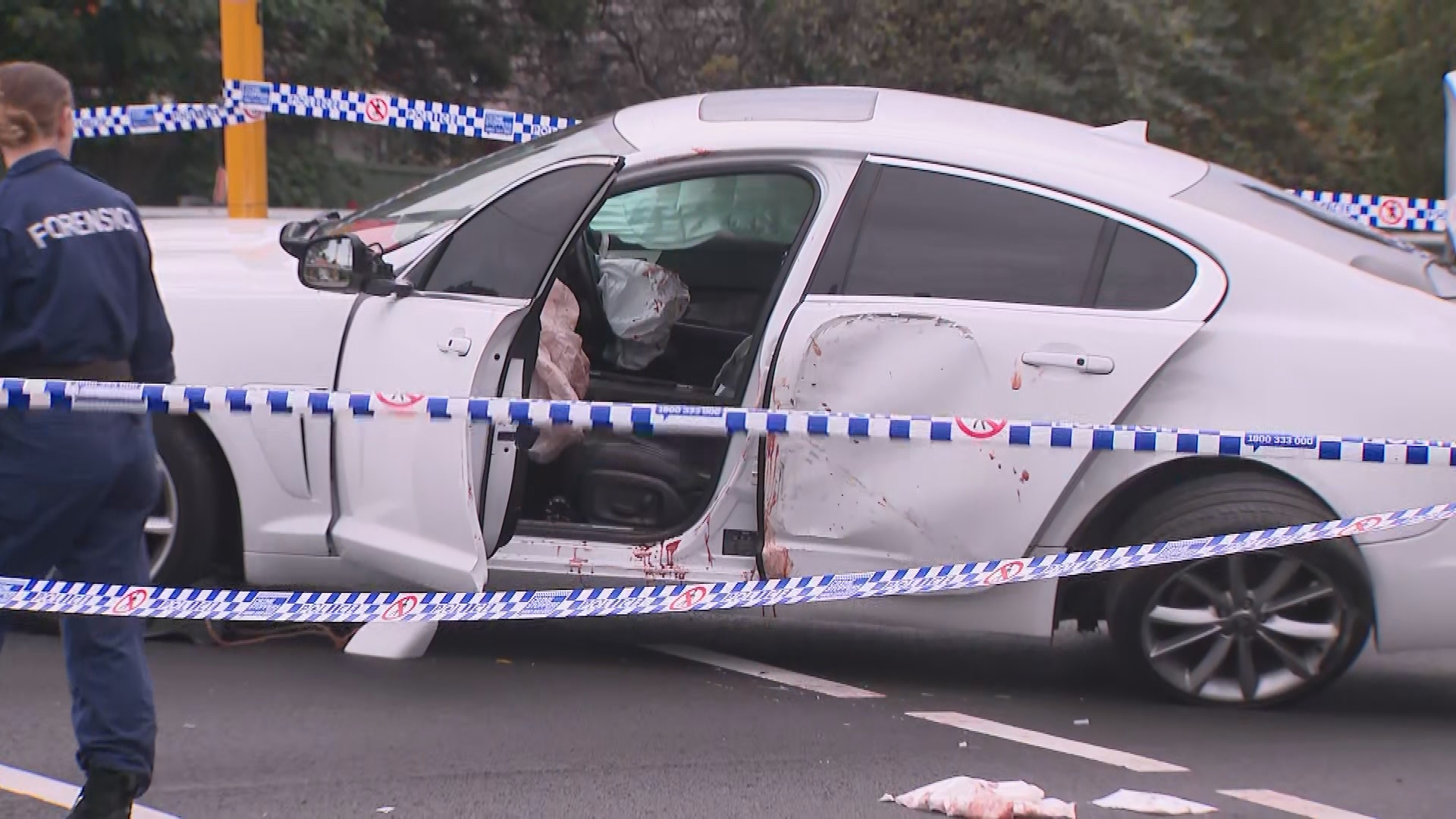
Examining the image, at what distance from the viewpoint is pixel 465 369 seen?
197 inches

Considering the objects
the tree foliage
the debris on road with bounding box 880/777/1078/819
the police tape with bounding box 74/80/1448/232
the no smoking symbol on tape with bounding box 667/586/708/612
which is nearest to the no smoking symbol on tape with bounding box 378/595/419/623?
the no smoking symbol on tape with bounding box 667/586/708/612

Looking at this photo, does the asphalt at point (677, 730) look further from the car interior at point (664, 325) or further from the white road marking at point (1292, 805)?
the car interior at point (664, 325)

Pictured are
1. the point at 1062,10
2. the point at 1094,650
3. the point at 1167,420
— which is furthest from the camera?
the point at 1062,10

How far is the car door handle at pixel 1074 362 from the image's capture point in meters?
4.87

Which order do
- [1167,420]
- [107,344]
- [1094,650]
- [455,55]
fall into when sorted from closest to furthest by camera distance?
[107,344] → [1167,420] → [1094,650] → [455,55]

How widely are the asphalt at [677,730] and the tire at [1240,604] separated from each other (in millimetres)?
140

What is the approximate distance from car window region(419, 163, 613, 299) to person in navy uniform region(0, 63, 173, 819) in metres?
1.47

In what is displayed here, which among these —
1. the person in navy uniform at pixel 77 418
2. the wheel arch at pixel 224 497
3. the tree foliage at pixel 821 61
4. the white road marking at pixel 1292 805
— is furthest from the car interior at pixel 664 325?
the tree foliage at pixel 821 61

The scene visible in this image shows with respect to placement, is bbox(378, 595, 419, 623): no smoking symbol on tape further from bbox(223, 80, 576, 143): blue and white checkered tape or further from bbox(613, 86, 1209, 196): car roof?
bbox(223, 80, 576, 143): blue and white checkered tape

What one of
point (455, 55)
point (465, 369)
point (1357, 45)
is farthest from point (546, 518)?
point (1357, 45)

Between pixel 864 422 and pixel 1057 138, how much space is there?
1.49 m

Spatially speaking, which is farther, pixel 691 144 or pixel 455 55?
pixel 455 55

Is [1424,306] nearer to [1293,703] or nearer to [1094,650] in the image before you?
[1293,703]

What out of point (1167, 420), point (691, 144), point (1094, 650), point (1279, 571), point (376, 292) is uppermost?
point (691, 144)
